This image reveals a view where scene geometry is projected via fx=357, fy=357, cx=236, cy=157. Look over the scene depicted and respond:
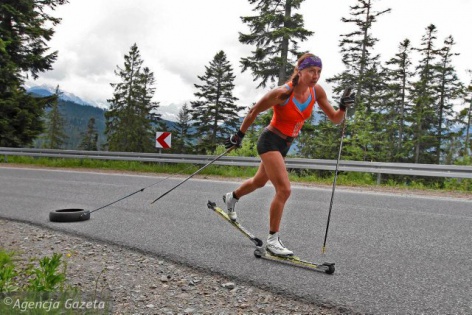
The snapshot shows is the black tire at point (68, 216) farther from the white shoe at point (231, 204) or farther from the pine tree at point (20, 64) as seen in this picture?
the pine tree at point (20, 64)

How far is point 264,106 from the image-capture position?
3816 mm

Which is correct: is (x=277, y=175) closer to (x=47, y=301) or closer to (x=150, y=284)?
(x=150, y=284)

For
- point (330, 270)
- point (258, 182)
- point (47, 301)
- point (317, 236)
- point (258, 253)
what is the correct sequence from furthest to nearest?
point (317, 236) < point (258, 182) < point (258, 253) < point (330, 270) < point (47, 301)

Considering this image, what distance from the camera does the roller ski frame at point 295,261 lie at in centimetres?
367

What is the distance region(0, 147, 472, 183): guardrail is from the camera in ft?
32.2

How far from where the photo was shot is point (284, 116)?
3902 mm

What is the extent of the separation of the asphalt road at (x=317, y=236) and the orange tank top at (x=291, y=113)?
153 centimetres

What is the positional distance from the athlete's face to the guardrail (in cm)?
752

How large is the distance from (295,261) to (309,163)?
8059mm

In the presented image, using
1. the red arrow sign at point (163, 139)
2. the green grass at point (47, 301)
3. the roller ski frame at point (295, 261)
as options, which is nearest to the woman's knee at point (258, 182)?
the roller ski frame at point (295, 261)

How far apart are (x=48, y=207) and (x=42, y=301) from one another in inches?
199

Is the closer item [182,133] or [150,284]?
[150,284]

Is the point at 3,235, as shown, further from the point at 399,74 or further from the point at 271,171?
the point at 399,74

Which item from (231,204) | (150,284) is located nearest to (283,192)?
(231,204)
